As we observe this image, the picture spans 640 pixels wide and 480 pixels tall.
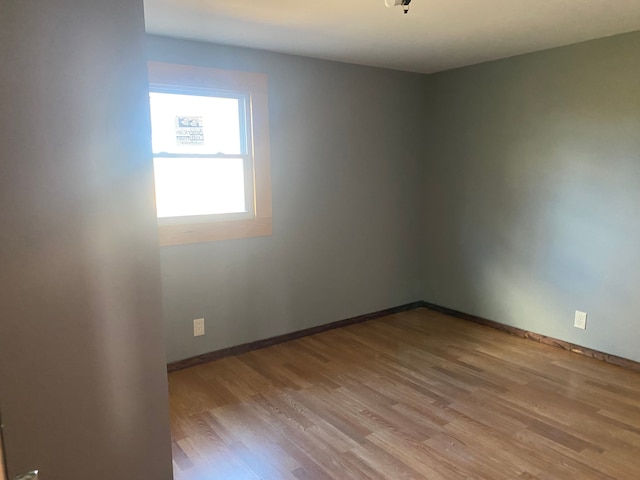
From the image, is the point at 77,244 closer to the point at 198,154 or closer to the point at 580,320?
the point at 198,154

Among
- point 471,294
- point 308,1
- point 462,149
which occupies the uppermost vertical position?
point 308,1

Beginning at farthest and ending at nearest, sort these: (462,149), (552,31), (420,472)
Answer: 1. (462,149)
2. (552,31)
3. (420,472)

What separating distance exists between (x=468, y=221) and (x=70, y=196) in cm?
368

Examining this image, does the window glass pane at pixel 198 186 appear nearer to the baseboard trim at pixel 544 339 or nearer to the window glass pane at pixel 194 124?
the window glass pane at pixel 194 124

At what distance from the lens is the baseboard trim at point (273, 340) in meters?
3.29

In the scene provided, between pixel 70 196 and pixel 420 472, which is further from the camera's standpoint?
pixel 420 472

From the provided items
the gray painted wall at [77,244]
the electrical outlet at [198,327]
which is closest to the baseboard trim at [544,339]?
the electrical outlet at [198,327]

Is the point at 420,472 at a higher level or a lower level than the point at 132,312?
lower

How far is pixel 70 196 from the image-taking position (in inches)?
45.0

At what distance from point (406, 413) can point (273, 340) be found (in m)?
1.38

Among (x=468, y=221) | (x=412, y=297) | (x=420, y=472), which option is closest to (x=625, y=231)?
(x=468, y=221)

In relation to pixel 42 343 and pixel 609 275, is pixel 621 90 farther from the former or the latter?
pixel 42 343

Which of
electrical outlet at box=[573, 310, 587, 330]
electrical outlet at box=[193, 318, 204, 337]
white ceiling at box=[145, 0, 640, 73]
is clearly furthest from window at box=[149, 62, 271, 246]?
electrical outlet at box=[573, 310, 587, 330]

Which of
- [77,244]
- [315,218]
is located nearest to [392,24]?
[315,218]
